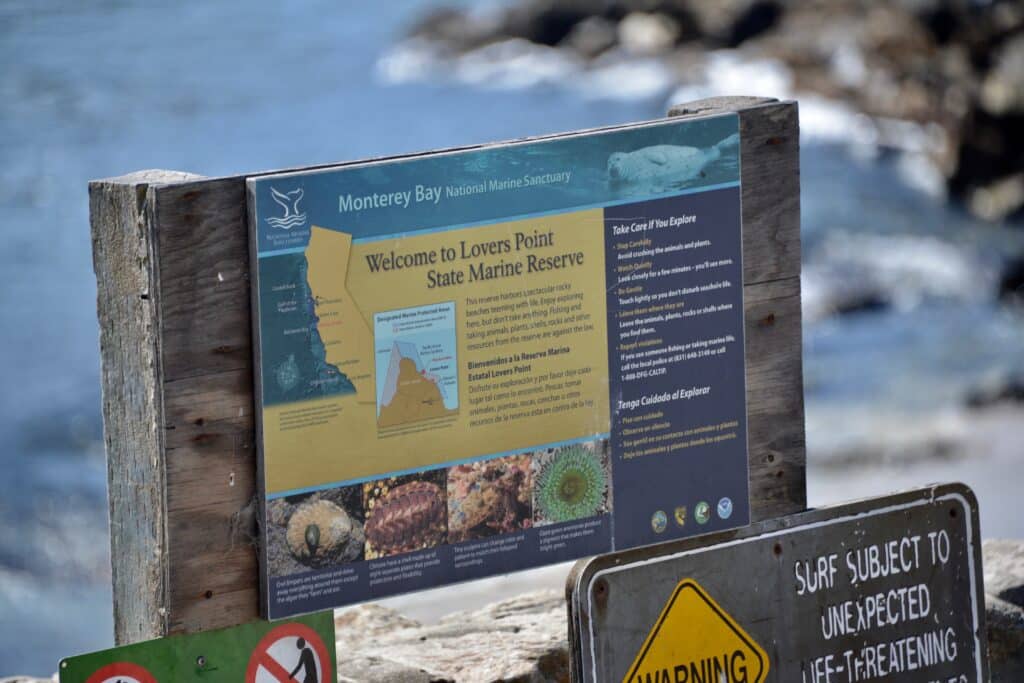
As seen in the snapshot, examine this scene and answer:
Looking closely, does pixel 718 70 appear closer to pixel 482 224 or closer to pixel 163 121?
pixel 163 121

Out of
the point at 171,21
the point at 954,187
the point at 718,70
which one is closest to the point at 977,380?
the point at 954,187

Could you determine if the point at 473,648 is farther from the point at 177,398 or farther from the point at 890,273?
the point at 890,273

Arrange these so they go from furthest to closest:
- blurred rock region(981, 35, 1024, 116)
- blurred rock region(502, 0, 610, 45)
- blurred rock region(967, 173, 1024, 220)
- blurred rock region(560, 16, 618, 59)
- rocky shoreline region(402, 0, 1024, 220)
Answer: blurred rock region(560, 16, 618, 59) < blurred rock region(502, 0, 610, 45) < rocky shoreline region(402, 0, 1024, 220) < blurred rock region(967, 173, 1024, 220) < blurred rock region(981, 35, 1024, 116)

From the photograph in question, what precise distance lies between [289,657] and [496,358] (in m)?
0.76

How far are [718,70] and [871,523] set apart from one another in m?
25.2

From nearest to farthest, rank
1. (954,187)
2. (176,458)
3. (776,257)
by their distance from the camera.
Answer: (176,458)
(776,257)
(954,187)

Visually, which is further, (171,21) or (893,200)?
(171,21)

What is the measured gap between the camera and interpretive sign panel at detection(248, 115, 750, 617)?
331 cm

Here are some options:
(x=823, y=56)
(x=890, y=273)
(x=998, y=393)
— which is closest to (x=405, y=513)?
(x=998, y=393)

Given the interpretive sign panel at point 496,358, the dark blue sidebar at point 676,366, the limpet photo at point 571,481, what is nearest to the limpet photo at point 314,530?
Answer: the interpretive sign panel at point 496,358

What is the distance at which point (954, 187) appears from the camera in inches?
965

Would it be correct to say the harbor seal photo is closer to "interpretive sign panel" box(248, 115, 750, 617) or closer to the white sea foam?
"interpretive sign panel" box(248, 115, 750, 617)

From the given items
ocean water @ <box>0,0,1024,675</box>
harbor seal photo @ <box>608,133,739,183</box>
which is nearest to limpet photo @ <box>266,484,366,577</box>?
harbor seal photo @ <box>608,133,739,183</box>

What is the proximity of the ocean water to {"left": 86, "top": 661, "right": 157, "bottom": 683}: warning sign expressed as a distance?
8732 mm
